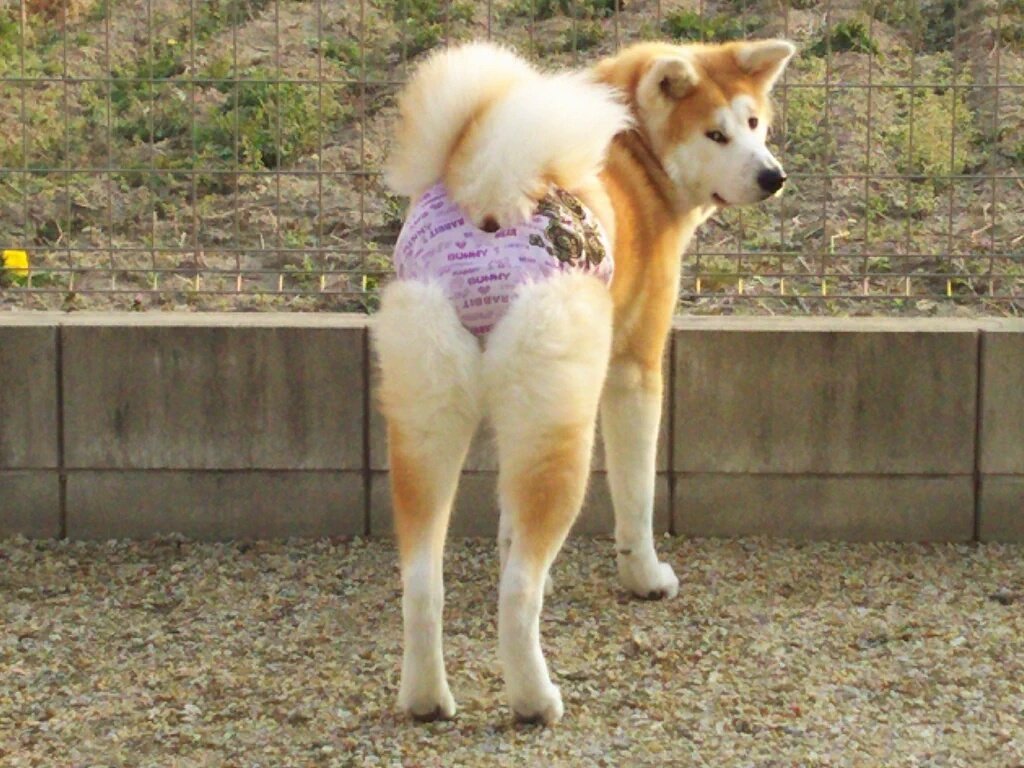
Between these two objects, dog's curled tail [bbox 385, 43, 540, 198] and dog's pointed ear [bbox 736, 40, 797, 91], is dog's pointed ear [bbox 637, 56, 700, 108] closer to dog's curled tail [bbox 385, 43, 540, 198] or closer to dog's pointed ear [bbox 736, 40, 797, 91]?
dog's pointed ear [bbox 736, 40, 797, 91]

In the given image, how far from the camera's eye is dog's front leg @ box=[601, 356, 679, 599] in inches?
181

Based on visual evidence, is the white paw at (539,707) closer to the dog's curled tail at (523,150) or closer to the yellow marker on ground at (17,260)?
A: the dog's curled tail at (523,150)

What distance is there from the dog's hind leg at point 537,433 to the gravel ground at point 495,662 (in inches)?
8.2

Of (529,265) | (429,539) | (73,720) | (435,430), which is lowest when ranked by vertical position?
(73,720)

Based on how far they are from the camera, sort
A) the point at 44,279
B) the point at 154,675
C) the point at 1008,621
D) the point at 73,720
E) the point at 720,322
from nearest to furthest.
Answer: the point at 73,720 → the point at 154,675 → the point at 1008,621 → the point at 720,322 → the point at 44,279

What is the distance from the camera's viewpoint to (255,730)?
3.73 m

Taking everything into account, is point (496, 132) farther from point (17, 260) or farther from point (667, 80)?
point (17, 260)

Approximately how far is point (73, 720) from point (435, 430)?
1103mm

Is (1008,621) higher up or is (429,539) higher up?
(429,539)

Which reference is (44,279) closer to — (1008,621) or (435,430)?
(435,430)

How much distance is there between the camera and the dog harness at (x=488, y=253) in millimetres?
3568

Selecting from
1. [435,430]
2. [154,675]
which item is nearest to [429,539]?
[435,430]

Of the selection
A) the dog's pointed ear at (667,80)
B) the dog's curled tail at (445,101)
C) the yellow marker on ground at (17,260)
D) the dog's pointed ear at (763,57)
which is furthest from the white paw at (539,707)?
the yellow marker on ground at (17,260)

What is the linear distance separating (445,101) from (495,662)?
140cm
